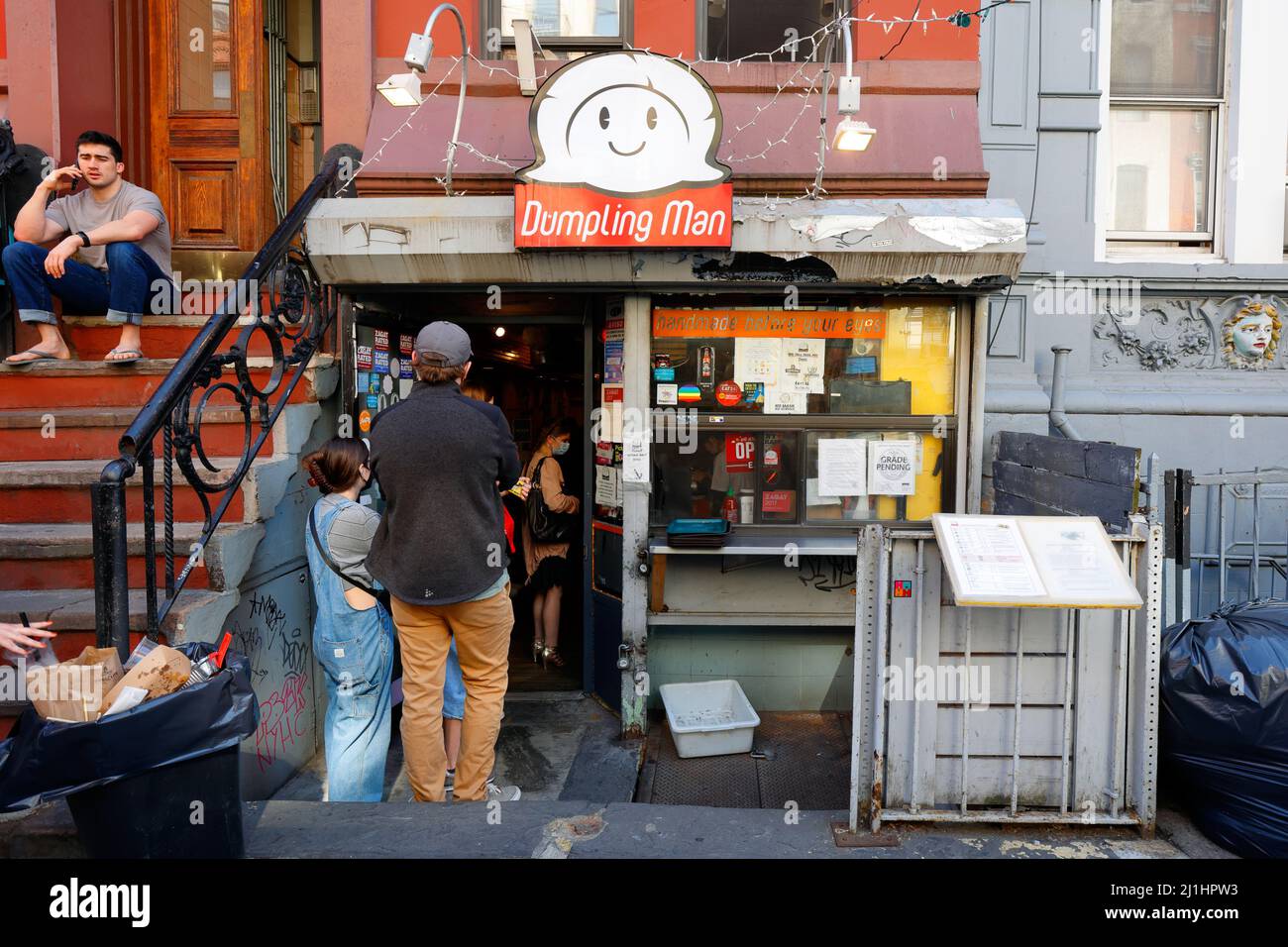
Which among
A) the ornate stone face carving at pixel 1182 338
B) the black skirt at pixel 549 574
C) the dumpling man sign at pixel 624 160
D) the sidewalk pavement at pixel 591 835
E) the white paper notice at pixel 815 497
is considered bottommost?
the sidewalk pavement at pixel 591 835

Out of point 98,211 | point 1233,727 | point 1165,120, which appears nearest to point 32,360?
point 98,211

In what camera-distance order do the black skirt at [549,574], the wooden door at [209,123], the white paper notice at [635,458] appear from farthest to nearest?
the black skirt at [549,574] < the wooden door at [209,123] < the white paper notice at [635,458]

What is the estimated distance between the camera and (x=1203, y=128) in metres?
6.40

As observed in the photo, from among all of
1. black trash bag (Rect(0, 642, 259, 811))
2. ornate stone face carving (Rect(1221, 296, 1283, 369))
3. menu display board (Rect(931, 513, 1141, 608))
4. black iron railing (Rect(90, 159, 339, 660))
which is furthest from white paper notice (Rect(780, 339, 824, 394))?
black trash bag (Rect(0, 642, 259, 811))

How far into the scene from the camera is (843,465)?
561 cm

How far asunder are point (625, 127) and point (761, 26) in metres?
1.69

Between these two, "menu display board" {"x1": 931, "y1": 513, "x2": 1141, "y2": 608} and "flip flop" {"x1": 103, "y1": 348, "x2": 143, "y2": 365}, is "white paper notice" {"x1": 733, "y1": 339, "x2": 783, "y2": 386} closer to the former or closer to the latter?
"menu display board" {"x1": 931, "y1": 513, "x2": 1141, "y2": 608}

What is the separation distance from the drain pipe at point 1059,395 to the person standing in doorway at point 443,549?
4.00 meters

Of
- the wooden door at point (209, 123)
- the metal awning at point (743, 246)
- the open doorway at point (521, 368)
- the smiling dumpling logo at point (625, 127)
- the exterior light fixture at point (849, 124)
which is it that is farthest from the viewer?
the wooden door at point (209, 123)

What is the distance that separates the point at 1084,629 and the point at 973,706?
562 mm

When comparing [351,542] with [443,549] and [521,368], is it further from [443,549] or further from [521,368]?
[521,368]

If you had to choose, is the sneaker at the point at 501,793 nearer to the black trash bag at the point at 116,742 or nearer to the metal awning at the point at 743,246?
the black trash bag at the point at 116,742

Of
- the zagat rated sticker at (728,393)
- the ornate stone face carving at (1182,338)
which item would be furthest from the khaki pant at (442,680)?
the ornate stone face carving at (1182,338)

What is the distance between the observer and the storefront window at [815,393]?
5.55m
